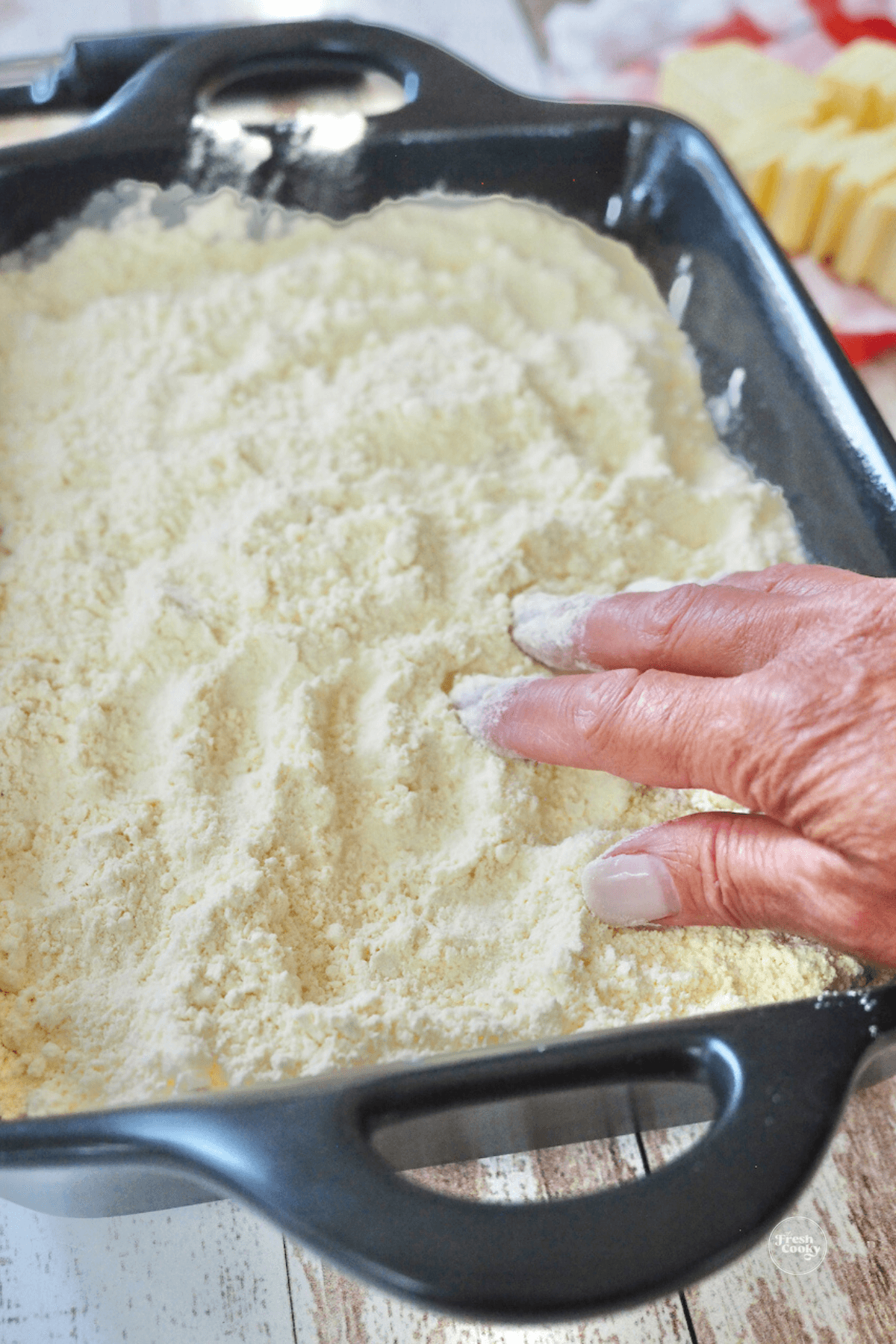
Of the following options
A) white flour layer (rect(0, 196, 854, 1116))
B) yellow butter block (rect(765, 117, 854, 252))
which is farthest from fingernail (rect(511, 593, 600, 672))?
yellow butter block (rect(765, 117, 854, 252))

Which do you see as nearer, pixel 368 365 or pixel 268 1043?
pixel 268 1043

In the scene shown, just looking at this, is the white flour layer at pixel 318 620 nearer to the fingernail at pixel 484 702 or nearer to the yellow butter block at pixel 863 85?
the fingernail at pixel 484 702

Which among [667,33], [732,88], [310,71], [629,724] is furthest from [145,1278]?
[667,33]

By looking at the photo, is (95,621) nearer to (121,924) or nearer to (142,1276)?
(121,924)

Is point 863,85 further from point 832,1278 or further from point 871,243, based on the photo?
point 832,1278

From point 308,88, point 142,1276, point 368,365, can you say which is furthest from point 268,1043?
point 308,88

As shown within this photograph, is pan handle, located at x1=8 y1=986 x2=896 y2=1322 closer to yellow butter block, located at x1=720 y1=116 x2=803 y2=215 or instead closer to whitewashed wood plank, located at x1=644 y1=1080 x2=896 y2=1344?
whitewashed wood plank, located at x1=644 y1=1080 x2=896 y2=1344

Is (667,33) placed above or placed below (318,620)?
above

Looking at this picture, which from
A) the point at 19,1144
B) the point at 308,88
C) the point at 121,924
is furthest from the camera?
the point at 308,88
